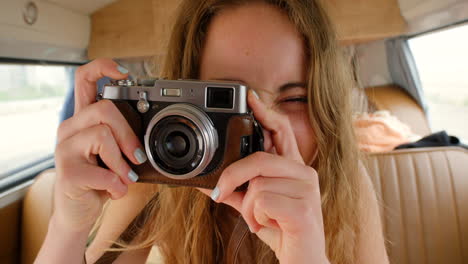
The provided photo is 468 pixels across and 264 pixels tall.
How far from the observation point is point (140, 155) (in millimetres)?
552

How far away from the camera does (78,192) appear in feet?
1.87

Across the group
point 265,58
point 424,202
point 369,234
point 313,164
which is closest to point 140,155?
point 265,58

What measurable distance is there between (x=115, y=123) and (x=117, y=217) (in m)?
0.35

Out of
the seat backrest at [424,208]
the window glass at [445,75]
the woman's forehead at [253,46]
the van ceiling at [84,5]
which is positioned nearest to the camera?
the woman's forehead at [253,46]

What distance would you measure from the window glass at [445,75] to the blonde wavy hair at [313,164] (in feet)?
6.97

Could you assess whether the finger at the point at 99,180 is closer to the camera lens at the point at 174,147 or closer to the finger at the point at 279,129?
the camera lens at the point at 174,147

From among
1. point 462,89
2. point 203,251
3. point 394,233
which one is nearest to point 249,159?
point 203,251

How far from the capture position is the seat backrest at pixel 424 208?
1487 millimetres

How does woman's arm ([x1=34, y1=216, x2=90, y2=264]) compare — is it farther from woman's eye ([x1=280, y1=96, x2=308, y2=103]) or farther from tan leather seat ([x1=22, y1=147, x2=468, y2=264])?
tan leather seat ([x1=22, y1=147, x2=468, y2=264])

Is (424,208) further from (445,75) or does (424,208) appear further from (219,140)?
(445,75)

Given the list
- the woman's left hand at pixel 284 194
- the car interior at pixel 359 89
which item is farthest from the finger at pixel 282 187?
the car interior at pixel 359 89

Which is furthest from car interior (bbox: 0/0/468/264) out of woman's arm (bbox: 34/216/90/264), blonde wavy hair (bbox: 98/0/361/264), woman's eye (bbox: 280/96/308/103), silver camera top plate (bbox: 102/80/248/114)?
woman's arm (bbox: 34/216/90/264)

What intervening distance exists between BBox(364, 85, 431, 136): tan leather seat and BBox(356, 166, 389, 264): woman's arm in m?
2.47

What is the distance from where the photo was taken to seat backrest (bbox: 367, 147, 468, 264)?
58.6 inches
